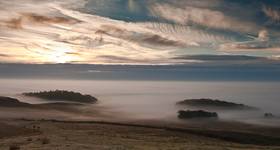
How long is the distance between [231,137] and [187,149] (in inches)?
2164

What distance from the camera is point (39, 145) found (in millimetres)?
55281

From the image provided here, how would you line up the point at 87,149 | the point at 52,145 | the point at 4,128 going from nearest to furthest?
the point at 87,149
the point at 52,145
the point at 4,128

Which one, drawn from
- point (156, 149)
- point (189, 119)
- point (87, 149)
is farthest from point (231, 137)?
point (189, 119)

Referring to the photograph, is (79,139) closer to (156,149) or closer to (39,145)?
(39,145)

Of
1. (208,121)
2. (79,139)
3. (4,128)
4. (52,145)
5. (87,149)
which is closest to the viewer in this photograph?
(87,149)

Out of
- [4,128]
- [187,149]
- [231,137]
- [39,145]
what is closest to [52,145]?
[39,145]

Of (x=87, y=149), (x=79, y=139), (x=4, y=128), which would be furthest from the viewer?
(x=4, y=128)

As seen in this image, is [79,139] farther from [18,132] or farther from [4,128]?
[4,128]

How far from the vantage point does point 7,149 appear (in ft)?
169

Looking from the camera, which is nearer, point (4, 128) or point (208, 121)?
point (4, 128)

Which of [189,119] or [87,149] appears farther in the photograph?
[189,119]

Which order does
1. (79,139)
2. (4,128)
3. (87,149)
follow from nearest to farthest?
(87,149) < (79,139) < (4,128)

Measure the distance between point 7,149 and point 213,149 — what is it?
24.1 metres

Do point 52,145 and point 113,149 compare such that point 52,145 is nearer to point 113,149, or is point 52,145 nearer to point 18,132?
point 113,149
